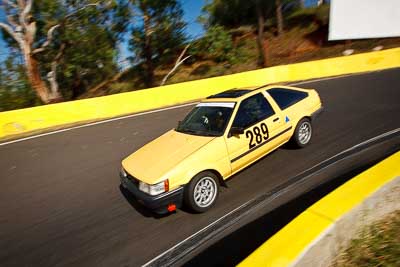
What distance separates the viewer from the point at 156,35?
102 feet

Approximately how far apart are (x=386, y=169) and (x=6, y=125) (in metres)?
11.5

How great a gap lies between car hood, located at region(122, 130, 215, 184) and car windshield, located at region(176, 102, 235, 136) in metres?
0.17

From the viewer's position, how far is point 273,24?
37938 millimetres

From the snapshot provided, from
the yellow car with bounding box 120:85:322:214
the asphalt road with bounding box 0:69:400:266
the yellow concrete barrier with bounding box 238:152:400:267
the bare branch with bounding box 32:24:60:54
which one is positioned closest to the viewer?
the yellow concrete barrier with bounding box 238:152:400:267

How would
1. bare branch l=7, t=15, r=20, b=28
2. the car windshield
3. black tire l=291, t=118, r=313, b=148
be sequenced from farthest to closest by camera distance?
bare branch l=7, t=15, r=20, b=28 → black tire l=291, t=118, r=313, b=148 → the car windshield

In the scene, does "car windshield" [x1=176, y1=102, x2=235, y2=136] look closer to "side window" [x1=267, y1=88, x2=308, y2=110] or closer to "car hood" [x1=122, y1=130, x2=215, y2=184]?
"car hood" [x1=122, y1=130, x2=215, y2=184]

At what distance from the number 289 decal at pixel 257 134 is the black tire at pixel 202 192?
95cm

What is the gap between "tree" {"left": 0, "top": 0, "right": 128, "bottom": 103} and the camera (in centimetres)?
1991

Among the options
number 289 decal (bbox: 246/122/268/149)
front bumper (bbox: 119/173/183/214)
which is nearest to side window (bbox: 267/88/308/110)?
number 289 decal (bbox: 246/122/268/149)

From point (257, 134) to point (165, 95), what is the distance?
9033 millimetres

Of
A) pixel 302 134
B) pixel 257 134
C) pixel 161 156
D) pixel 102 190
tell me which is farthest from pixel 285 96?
pixel 102 190

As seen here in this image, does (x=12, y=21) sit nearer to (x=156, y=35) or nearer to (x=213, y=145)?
(x=156, y=35)

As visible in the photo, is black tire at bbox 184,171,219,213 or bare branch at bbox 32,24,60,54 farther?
bare branch at bbox 32,24,60,54

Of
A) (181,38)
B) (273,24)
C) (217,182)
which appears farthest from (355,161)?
(273,24)
